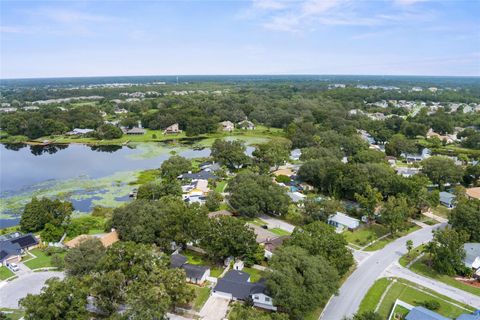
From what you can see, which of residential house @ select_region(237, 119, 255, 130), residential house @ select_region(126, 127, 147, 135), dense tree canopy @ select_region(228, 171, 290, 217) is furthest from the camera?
residential house @ select_region(237, 119, 255, 130)

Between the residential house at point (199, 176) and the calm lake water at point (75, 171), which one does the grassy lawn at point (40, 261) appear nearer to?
the calm lake water at point (75, 171)

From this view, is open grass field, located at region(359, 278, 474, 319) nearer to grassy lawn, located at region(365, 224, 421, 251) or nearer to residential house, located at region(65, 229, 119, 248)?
grassy lawn, located at region(365, 224, 421, 251)

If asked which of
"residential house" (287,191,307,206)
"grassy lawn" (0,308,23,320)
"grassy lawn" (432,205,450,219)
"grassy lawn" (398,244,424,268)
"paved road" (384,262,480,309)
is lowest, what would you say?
"paved road" (384,262,480,309)

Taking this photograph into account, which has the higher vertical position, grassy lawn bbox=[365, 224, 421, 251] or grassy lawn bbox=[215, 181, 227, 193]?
grassy lawn bbox=[215, 181, 227, 193]

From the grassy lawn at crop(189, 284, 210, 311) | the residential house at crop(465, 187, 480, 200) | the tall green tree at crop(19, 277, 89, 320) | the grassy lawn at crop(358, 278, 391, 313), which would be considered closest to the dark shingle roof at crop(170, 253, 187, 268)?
the grassy lawn at crop(189, 284, 210, 311)

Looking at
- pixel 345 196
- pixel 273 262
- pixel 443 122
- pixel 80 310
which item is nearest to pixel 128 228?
pixel 80 310

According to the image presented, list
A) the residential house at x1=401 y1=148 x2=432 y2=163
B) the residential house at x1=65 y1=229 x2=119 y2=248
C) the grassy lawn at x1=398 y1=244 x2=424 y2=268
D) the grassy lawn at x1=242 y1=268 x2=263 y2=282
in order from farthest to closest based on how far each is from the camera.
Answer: the residential house at x1=401 y1=148 x2=432 y2=163 < the residential house at x1=65 y1=229 x2=119 y2=248 < the grassy lawn at x1=398 y1=244 x2=424 y2=268 < the grassy lawn at x1=242 y1=268 x2=263 y2=282
